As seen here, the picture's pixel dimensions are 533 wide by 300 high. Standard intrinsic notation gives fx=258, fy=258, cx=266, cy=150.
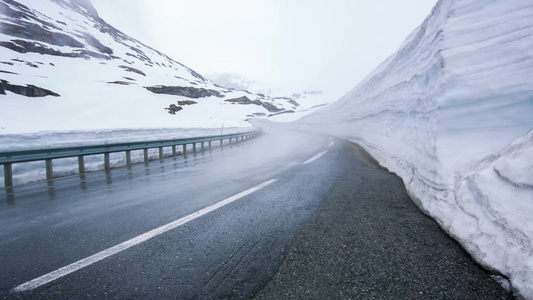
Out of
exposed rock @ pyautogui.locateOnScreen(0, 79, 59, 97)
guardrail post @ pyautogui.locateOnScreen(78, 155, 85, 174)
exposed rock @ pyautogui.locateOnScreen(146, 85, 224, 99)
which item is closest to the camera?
guardrail post @ pyautogui.locateOnScreen(78, 155, 85, 174)

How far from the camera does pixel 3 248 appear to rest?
2.75 meters

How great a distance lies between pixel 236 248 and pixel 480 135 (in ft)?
11.7

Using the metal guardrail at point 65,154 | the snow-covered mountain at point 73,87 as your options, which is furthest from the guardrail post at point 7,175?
the snow-covered mountain at point 73,87

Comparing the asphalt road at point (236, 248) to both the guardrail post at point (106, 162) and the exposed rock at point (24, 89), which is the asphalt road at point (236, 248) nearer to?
the guardrail post at point (106, 162)

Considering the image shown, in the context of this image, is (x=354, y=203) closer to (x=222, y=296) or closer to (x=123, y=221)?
(x=222, y=296)

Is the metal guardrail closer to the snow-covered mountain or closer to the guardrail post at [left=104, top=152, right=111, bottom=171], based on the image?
the guardrail post at [left=104, top=152, right=111, bottom=171]

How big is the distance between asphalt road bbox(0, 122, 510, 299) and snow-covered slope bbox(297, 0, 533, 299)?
273 mm

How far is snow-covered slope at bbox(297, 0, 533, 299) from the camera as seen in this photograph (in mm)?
2088

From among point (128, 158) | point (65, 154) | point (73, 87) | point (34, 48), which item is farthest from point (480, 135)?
point (34, 48)

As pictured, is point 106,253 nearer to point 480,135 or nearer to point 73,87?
point 480,135

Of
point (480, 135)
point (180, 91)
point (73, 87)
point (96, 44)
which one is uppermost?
point (96, 44)

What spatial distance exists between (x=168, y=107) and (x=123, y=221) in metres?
45.8

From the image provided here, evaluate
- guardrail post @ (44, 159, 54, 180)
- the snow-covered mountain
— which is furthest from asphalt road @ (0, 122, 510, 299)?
the snow-covered mountain

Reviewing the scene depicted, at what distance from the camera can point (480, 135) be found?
352cm
